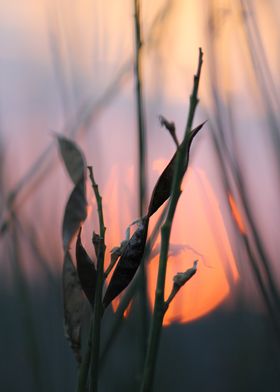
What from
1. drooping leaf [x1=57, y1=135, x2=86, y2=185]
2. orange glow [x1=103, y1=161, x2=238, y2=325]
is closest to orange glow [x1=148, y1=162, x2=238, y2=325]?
orange glow [x1=103, y1=161, x2=238, y2=325]

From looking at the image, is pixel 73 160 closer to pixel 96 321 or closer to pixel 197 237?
pixel 96 321

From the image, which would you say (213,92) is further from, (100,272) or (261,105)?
(100,272)

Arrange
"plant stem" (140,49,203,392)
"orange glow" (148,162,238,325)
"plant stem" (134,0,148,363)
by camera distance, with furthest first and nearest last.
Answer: "orange glow" (148,162,238,325) < "plant stem" (134,0,148,363) < "plant stem" (140,49,203,392)

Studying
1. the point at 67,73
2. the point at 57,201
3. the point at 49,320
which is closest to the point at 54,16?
the point at 67,73

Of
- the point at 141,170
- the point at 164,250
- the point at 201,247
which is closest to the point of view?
the point at 164,250

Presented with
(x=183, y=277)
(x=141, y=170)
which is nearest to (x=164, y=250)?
(x=183, y=277)

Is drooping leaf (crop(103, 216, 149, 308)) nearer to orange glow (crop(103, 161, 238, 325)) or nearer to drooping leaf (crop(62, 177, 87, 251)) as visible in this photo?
drooping leaf (crop(62, 177, 87, 251))
